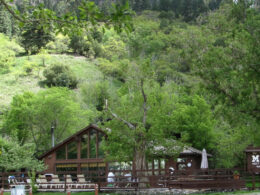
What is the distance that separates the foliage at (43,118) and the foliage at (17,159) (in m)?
6.41

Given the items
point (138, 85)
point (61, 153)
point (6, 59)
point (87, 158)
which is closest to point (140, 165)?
point (138, 85)

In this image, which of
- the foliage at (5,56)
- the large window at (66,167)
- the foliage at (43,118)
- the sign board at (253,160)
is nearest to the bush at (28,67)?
the foliage at (5,56)

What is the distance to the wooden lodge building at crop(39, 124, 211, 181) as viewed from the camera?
94.4 ft

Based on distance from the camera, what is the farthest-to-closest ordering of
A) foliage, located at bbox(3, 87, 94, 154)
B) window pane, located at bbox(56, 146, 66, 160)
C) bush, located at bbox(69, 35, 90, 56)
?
bush, located at bbox(69, 35, 90, 56) → foliage, located at bbox(3, 87, 94, 154) → window pane, located at bbox(56, 146, 66, 160)

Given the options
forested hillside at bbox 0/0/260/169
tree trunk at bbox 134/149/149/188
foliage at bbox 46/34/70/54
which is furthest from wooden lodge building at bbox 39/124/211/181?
foliage at bbox 46/34/70/54

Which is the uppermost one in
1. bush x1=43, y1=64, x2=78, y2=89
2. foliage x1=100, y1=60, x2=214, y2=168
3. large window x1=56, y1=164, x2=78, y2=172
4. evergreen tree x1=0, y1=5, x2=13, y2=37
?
evergreen tree x1=0, y1=5, x2=13, y2=37

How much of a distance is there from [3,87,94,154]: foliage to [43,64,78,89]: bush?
22.9 m

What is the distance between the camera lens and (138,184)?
2119 cm

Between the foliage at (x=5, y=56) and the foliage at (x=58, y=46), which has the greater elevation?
the foliage at (x=58, y=46)

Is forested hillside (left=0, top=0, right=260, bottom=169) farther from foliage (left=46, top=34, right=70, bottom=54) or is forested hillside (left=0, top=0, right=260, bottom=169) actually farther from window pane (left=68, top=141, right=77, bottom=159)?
window pane (left=68, top=141, right=77, bottom=159)

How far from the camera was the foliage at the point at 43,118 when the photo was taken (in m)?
37.7

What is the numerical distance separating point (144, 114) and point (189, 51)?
6372 millimetres

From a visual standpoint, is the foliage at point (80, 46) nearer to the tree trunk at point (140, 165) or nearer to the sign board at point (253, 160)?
the sign board at point (253, 160)

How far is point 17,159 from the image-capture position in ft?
97.3
